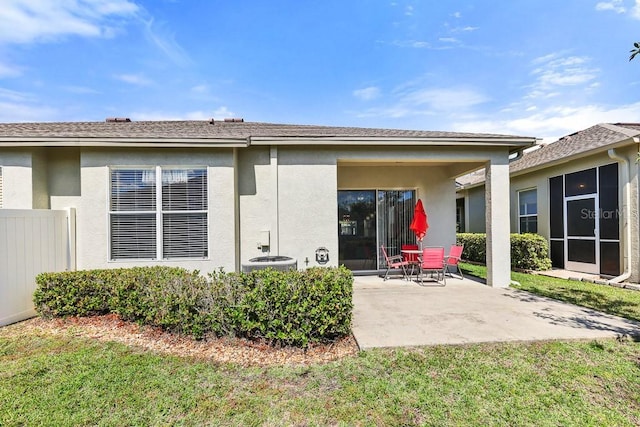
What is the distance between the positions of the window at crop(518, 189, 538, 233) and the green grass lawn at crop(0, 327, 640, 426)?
922cm

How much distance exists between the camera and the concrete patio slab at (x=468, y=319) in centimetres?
447

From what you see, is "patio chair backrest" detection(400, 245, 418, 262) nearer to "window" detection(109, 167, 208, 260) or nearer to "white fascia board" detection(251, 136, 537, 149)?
"white fascia board" detection(251, 136, 537, 149)

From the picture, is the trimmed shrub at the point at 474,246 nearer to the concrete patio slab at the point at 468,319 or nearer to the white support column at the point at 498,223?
the white support column at the point at 498,223

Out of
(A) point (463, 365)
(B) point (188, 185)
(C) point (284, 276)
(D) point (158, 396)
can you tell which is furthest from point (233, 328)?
(B) point (188, 185)

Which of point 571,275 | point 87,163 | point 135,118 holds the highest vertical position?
point 135,118

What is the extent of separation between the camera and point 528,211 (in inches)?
501

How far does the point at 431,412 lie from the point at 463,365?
1.10 m

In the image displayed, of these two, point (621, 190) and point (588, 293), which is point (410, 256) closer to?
point (588, 293)

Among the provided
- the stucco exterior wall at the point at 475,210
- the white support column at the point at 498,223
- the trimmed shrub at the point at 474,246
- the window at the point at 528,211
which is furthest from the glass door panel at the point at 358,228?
the stucco exterior wall at the point at 475,210

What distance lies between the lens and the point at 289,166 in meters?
7.52

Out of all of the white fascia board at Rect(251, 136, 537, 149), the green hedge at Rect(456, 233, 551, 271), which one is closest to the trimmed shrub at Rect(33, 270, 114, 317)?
the white fascia board at Rect(251, 136, 537, 149)

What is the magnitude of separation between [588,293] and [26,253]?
40.2 feet

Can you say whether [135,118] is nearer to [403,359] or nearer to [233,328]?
[233,328]

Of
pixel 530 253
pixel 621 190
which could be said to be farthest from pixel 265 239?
pixel 621 190
